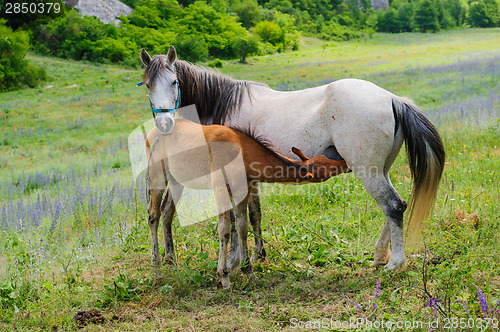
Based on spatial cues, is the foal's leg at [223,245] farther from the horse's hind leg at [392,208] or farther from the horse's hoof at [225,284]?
the horse's hind leg at [392,208]

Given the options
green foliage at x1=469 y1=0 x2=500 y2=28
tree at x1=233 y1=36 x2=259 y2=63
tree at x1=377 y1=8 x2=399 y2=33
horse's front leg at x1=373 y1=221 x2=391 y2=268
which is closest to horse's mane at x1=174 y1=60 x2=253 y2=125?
horse's front leg at x1=373 y1=221 x2=391 y2=268

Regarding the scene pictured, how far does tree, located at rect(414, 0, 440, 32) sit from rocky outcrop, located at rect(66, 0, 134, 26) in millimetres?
36214

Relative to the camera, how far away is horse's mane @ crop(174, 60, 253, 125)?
15.5 ft

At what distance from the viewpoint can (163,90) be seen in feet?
13.7

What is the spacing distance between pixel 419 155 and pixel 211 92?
2.43m

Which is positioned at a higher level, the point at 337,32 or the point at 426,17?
the point at 426,17

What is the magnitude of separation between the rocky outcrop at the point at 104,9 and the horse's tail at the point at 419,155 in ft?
160

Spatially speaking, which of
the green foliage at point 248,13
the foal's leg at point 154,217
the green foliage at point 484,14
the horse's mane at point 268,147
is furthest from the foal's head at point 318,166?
the green foliage at point 484,14

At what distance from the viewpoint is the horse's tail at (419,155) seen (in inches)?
160

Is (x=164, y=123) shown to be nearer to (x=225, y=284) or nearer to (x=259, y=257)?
(x=225, y=284)

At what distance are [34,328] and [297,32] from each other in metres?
45.3

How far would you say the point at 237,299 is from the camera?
12.1 feet

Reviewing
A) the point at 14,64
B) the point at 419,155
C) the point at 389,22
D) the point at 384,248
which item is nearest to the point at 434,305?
the point at 384,248

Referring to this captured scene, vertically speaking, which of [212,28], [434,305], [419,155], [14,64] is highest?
[212,28]
